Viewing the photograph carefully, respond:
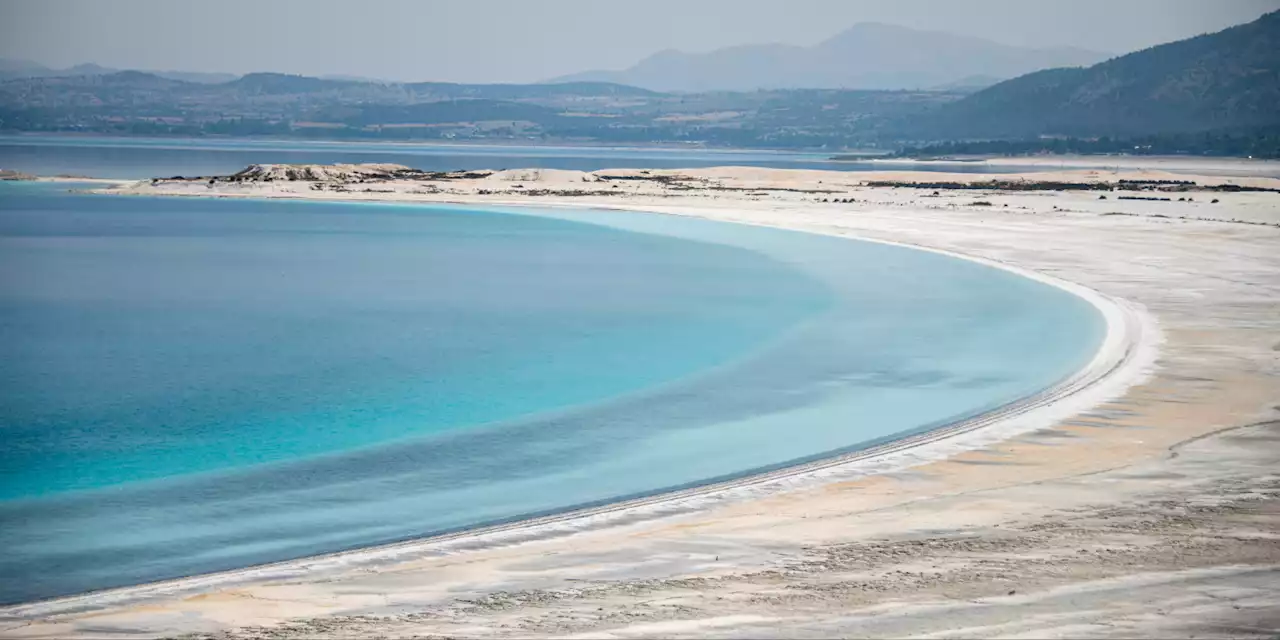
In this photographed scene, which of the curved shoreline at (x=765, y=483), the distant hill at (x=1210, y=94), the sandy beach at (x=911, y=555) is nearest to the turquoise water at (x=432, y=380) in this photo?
the curved shoreline at (x=765, y=483)

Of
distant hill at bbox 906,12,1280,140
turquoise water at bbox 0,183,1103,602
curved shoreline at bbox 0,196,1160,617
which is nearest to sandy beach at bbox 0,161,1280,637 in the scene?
curved shoreline at bbox 0,196,1160,617

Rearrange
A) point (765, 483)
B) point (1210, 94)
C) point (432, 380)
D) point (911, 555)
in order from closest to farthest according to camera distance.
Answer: point (911, 555)
point (765, 483)
point (432, 380)
point (1210, 94)

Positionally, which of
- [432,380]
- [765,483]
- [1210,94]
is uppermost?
[1210,94]

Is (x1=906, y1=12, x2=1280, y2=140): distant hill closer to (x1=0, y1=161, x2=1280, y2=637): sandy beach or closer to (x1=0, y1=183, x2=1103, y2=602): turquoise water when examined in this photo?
(x1=0, y1=183, x2=1103, y2=602): turquoise water

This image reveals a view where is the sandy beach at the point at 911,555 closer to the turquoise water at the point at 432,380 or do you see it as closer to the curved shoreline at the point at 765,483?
the curved shoreline at the point at 765,483

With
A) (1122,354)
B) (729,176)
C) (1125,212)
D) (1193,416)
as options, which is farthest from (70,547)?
(729,176)

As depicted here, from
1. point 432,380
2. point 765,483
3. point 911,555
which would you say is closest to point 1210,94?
point 432,380

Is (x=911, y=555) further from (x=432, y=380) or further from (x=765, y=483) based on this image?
(x=432, y=380)
